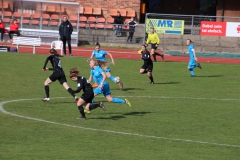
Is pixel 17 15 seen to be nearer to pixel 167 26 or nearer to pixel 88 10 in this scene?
pixel 88 10

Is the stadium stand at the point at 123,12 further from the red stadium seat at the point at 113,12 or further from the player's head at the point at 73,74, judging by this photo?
the player's head at the point at 73,74

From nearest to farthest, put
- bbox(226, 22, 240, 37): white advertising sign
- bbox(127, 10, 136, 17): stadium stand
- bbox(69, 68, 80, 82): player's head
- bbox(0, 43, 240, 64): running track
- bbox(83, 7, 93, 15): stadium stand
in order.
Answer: bbox(69, 68, 80, 82): player's head, bbox(0, 43, 240, 64): running track, bbox(226, 22, 240, 37): white advertising sign, bbox(127, 10, 136, 17): stadium stand, bbox(83, 7, 93, 15): stadium stand

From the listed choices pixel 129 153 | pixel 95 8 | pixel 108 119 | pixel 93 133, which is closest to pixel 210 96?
pixel 108 119

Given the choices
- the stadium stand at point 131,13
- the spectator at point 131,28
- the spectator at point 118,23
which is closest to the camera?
the spectator at point 131,28

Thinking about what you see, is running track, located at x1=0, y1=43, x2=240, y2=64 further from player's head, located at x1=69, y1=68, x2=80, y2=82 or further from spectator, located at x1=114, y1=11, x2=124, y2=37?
player's head, located at x1=69, y1=68, x2=80, y2=82

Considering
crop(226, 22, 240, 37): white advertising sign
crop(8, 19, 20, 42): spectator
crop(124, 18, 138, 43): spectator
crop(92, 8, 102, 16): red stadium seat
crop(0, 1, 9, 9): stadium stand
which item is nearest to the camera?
crop(226, 22, 240, 37): white advertising sign

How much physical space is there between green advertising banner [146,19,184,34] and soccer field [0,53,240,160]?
1193 centimetres

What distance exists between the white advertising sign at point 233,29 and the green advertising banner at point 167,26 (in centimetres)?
325

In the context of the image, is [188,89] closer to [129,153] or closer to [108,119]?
[108,119]

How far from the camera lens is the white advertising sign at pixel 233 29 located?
143ft

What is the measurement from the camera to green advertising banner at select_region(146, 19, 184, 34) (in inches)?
1769

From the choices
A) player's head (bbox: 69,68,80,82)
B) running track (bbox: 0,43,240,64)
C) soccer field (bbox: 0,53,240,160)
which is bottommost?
soccer field (bbox: 0,53,240,160)

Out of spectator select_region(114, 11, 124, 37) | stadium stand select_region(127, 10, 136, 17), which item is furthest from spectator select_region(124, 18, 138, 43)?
stadium stand select_region(127, 10, 136, 17)

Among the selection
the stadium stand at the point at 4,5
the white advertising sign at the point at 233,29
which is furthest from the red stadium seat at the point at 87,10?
the white advertising sign at the point at 233,29
